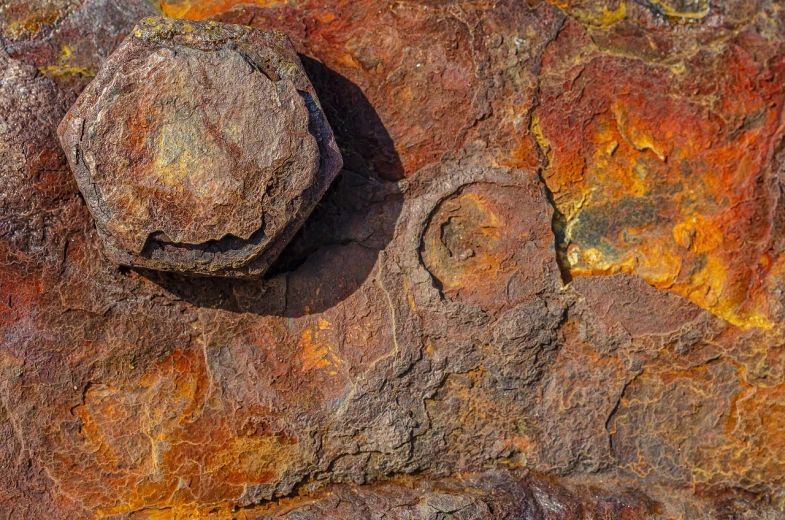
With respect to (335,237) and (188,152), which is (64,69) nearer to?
(188,152)

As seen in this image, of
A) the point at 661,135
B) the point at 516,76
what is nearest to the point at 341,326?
the point at 516,76

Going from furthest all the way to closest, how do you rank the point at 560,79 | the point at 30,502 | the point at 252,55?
the point at 560,79, the point at 30,502, the point at 252,55

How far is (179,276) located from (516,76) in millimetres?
1164

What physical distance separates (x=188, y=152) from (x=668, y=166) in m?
1.42

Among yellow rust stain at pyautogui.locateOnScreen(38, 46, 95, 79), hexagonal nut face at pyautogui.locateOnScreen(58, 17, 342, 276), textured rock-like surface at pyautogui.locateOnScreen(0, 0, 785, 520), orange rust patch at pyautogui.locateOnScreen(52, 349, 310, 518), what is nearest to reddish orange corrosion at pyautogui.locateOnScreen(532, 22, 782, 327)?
textured rock-like surface at pyautogui.locateOnScreen(0, 0, 785, 520)

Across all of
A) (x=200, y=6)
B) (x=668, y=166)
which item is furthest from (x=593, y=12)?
(x=200, y=6)

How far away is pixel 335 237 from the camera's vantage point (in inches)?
84.5

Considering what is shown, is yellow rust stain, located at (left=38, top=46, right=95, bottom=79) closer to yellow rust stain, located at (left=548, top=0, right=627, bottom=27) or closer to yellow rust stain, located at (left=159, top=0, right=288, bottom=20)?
yellow rust stain, located at (left=159, top=0, right=288, bottom=20)

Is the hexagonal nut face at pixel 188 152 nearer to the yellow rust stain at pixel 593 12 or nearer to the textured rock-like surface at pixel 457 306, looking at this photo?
the textured rock-like surface at pixel 457 306

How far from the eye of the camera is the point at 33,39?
6.84 feet

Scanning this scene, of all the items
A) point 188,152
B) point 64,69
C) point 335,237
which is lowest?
point 335,237

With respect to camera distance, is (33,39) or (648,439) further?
(648,439)

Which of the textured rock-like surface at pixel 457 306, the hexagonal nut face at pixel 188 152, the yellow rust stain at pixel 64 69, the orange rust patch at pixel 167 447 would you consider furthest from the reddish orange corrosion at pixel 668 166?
the yellow rust stain at pixel 64 69

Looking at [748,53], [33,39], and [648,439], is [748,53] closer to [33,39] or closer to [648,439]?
[648,439]
